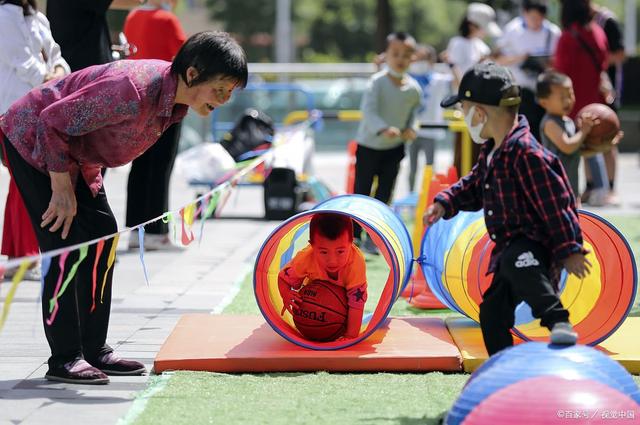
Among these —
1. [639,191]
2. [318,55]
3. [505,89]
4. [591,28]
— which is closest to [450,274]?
[505,89]

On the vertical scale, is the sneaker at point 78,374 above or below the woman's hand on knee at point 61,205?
below

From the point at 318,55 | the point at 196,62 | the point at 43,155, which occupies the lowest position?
the point at 318,55

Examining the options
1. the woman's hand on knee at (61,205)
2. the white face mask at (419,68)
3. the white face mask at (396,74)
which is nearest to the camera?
the woman's hand on knee at (61,205)

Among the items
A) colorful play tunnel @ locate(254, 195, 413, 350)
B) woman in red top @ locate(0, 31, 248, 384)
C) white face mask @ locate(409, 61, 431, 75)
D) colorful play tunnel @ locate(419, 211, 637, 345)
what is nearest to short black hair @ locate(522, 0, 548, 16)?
white face mask @ locate(409, 61, 431, 75)

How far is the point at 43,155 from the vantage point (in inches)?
200

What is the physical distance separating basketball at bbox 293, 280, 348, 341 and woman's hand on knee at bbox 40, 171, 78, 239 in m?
1.41

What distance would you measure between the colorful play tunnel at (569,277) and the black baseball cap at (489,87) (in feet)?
3.82

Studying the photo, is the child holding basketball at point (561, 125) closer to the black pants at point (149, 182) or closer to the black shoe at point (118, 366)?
the black pants at point (149, 182)

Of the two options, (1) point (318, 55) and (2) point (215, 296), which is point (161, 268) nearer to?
(2) point (215, 296)

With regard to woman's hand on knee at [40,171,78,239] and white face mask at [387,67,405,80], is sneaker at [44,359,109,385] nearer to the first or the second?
woman's hand on knee at [40,171,78,239]

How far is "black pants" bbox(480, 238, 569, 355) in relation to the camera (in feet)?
15.6

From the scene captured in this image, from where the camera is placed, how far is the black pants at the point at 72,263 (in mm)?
5316

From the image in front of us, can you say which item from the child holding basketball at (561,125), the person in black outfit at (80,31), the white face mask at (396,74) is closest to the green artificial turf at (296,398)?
the person in black outfit at (80,31)

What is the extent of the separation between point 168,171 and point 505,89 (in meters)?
4.87
